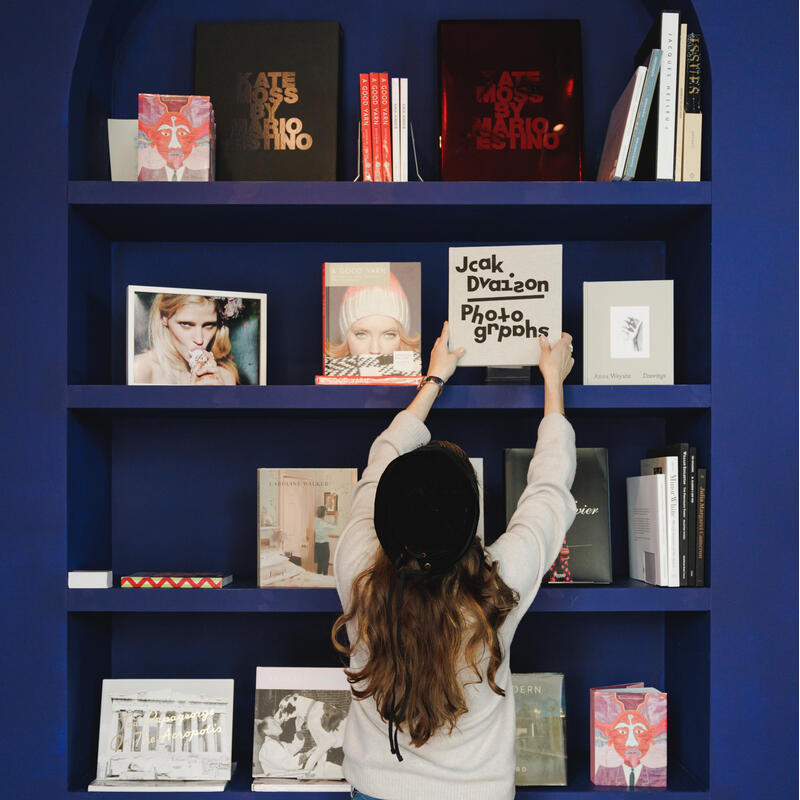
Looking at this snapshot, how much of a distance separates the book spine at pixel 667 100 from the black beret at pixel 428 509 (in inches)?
38.5

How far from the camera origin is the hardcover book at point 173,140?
2.02 m

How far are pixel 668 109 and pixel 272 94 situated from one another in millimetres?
975

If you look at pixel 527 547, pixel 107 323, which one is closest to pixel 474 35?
pixel 107 323

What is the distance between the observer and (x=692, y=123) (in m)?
1.99

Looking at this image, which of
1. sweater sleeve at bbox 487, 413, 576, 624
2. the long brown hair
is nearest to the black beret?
the long brown hair

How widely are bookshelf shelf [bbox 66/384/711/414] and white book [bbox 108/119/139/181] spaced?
554mm

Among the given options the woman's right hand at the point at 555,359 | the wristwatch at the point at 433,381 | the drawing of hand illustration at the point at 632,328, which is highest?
the drawing of hand illustration at the point at 632,328

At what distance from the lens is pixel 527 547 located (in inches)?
61.6

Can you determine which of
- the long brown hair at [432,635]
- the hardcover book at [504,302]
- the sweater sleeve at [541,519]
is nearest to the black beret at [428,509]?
the long brown hair at [432,635]

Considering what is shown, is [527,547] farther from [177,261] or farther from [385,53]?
[385,53]

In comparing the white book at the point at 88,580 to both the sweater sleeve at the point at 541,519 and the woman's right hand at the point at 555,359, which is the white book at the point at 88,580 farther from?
the woman's right hand at the point at 555,359

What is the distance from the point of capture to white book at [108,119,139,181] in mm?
2109

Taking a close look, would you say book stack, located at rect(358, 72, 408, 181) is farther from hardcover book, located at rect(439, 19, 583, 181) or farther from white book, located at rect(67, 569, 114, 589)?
white book, located at rect(67, 569, 114, 589)

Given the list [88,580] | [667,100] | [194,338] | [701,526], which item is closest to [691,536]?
[701,526]
